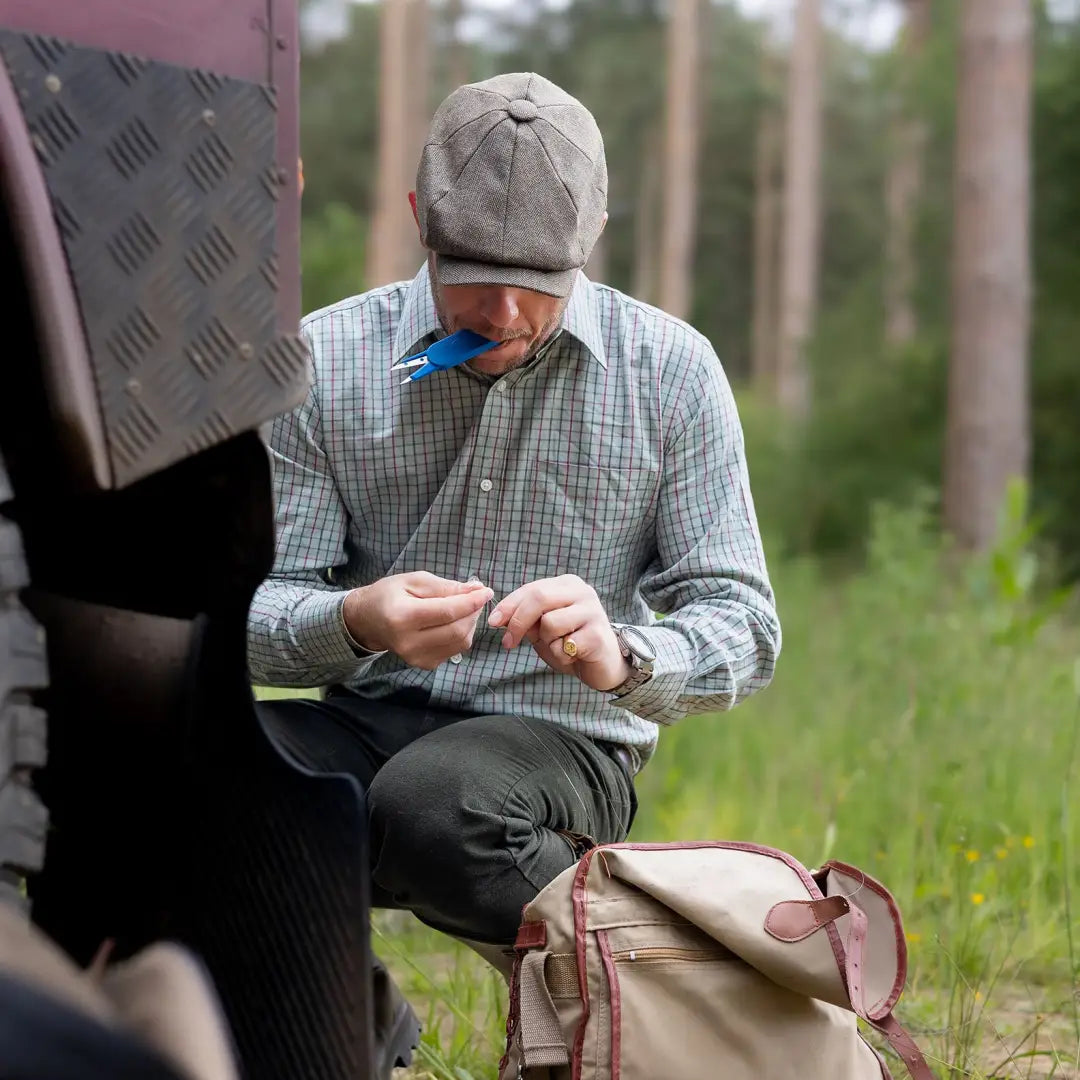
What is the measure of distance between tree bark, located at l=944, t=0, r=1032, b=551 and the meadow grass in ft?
11.8

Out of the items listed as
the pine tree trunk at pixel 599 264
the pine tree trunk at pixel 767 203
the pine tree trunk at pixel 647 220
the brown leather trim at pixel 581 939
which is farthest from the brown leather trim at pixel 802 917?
the pine tree trunk at pixel 647 220

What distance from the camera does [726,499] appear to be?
2322 millimetres

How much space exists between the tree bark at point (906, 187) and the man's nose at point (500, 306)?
12045 mm


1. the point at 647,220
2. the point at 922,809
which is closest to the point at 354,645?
the point at 922,809

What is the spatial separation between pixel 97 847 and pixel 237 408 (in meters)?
0.52

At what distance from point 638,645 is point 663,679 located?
0.07 meters

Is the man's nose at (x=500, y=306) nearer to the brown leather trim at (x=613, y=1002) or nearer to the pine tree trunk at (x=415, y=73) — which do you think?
the brown leather trim at (x=613, y=1002)

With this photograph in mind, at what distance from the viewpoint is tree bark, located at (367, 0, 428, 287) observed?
615 inches

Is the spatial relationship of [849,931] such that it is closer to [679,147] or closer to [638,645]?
[638,645]

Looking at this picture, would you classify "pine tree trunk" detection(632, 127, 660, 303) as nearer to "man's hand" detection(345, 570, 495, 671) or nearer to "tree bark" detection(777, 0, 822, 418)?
"tree bark" detection(777, 0, 822, 418)

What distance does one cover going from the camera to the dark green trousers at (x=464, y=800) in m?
2.12

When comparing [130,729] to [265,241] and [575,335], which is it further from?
[575,335]

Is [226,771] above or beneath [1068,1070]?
above

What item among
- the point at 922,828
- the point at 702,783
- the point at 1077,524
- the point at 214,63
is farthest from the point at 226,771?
the point at 1077,524
